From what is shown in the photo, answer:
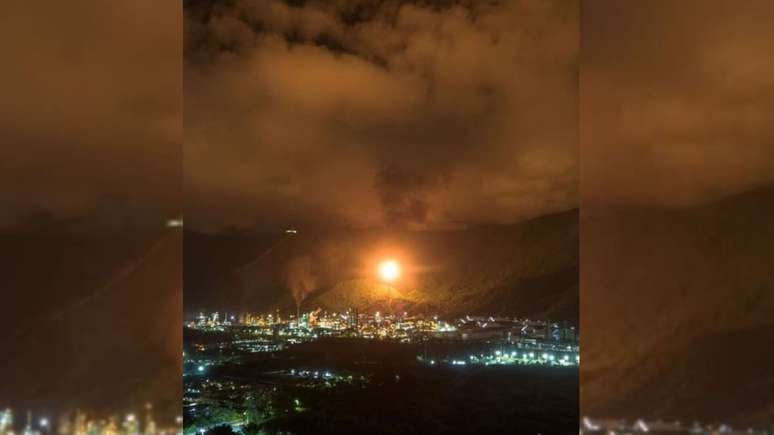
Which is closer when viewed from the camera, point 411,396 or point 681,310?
point 681,310

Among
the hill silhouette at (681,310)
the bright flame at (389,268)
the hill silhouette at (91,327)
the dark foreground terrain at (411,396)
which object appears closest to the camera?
the hill silhouette at (681,310)

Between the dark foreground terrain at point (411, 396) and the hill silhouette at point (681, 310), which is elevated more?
the hill silhouette at point (681, 310)

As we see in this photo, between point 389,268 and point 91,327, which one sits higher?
point 389,268

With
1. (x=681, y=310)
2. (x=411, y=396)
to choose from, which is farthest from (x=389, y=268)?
(x=681, y=310)

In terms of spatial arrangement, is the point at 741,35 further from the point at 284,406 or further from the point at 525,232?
the point at 284,406

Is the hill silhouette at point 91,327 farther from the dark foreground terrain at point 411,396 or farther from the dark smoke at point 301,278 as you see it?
the dark smoke at point 301,278

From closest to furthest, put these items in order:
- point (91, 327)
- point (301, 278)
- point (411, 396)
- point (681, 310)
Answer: point (681, 310)
point (91, 327)
point (411, 396)
point (301, 278)

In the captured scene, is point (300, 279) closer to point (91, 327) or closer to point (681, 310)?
point (91, 327)

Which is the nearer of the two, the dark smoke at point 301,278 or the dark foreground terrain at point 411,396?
the dark foreground terrain at point 411,396

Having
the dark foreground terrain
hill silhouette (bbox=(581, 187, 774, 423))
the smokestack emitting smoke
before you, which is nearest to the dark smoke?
the smokestack emitting smoke

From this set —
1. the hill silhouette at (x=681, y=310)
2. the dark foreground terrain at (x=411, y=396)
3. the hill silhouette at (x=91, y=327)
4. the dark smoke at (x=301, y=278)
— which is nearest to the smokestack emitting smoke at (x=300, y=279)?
the dark smoke at (x=301, y=278)

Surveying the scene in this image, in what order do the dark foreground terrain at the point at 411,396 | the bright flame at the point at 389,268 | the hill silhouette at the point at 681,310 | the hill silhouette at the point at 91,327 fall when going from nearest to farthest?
the hill silhouette at the point at 681,310 → the hill silhouette at the point at 91,327 → the dark foreground terrain at the point at 411,396 → the bright flame at the point at 389,268
